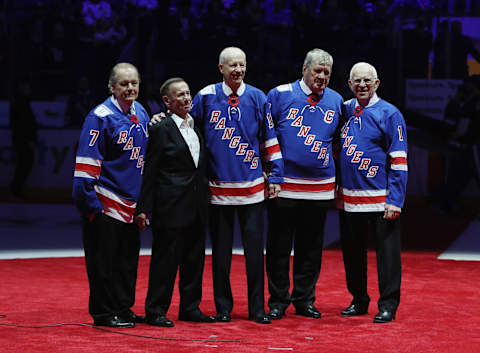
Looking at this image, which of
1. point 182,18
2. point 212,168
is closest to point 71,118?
point 182,18

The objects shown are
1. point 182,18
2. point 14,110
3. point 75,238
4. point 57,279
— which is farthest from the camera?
point 182,18

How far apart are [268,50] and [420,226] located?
172 inches

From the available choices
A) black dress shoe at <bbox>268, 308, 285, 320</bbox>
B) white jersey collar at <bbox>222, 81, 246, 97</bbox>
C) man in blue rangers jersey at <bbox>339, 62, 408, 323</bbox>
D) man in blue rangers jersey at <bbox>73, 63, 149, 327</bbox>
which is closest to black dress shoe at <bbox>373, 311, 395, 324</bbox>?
man in blue rangers jersey at <bbox>339, 62, 408, 323</bbox>

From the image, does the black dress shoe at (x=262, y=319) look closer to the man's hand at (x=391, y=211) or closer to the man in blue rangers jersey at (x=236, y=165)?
the man in blue rangers jersey at (x=236, y=165)

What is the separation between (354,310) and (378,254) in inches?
16.6

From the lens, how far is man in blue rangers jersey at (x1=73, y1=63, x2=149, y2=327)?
5301 mm

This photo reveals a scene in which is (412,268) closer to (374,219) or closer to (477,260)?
(477,260)

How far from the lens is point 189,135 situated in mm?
5605

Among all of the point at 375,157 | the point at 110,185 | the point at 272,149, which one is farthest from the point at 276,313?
the point at 110,185

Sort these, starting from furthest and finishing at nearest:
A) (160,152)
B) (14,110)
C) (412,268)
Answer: (14,110), (412,268), (160,152)

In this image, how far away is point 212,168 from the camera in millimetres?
5785

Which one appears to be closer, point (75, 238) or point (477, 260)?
point (477, 260)

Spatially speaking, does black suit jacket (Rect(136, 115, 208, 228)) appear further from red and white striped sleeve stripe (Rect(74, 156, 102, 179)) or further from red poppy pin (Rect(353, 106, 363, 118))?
red poppy pin (Rect(353, 106, 363, 118))

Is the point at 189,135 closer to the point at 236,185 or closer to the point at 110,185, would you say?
the point at 236,185
